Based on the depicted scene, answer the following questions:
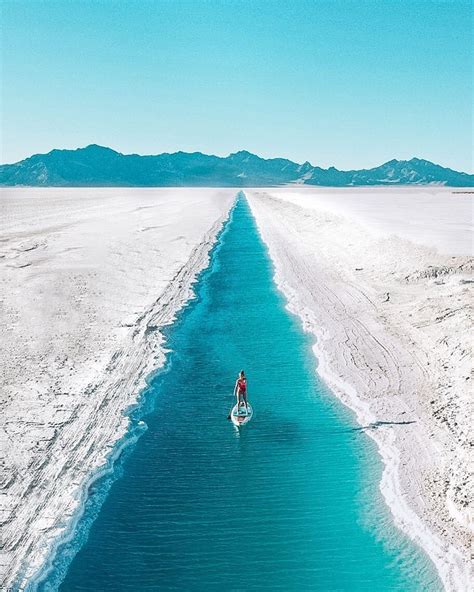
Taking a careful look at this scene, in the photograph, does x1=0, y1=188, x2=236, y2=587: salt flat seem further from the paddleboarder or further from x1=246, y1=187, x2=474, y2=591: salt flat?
x1=246, y1=187, x2=474, y2=591: salt flat

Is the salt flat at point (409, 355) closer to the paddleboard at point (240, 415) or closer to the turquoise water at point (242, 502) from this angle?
the turquoise water at point (242, 502)

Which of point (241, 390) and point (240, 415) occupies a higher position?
point (241, 390)

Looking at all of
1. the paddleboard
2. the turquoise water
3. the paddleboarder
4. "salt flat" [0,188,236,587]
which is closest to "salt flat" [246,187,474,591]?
the turquoise water

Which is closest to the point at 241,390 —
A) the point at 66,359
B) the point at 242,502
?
the point at 242,502

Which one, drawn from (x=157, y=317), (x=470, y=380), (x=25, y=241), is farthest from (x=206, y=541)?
(x=25, y=241)

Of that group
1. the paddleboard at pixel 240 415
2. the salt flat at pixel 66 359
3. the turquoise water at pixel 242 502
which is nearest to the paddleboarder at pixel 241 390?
the paddleboard at pixel 240 415

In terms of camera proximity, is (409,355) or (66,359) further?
(409,355)

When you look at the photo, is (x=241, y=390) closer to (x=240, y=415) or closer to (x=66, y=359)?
(x=240, y=415)
